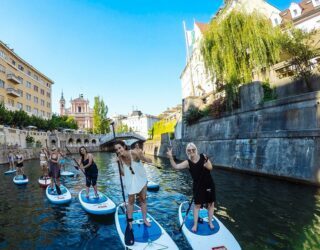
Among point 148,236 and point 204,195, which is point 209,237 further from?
point 148,236

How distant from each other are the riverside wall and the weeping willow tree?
5.09ft

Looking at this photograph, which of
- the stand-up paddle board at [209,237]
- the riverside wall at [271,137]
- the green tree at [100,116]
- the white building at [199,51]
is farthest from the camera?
the green tree at [100,116]

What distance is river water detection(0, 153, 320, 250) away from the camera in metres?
7.43

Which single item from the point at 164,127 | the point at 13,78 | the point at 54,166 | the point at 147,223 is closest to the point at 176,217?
the point at 147,223

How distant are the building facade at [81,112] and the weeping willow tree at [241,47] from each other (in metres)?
102

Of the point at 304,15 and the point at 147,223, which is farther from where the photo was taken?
the point at 304,15

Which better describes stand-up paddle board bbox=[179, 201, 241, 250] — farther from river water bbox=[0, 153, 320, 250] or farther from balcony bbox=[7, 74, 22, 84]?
balcony bbox=[7, 74, 22, 84]

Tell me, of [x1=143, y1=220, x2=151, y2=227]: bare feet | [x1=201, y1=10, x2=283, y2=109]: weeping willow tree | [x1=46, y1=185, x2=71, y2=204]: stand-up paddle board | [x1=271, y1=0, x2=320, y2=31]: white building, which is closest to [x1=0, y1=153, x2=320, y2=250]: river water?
[x1=46, y1=185, x2=71, y2=204]: stand-up paddle board

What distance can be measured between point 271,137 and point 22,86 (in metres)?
60.3

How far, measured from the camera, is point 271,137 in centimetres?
1698

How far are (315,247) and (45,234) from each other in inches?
297

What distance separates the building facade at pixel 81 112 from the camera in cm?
11969

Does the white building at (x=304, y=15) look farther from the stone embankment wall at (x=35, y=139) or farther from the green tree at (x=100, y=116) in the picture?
the green tree at (x=100, y=116)

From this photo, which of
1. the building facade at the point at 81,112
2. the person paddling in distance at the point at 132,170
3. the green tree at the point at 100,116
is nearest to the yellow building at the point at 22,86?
the green tree at the point at 100,116
